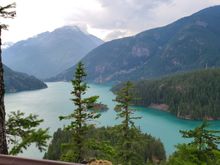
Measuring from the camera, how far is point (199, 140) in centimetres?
1095

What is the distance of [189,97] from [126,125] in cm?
16244

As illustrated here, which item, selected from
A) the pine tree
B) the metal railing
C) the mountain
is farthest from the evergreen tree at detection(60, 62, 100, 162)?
the mountain

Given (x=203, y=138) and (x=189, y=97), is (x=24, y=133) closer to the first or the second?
(x=203, y=138)

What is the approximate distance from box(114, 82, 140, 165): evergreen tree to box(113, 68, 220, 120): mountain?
125912mm

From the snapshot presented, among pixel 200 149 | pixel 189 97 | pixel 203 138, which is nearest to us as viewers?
pixel 200 149

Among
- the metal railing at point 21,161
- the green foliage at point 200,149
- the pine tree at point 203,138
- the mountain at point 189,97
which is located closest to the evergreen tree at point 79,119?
the green foliage at point 200,149

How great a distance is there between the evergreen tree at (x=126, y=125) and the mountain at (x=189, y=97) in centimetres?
12591

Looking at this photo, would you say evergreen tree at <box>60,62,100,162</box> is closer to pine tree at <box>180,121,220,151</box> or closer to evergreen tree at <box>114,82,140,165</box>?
pine tree at <box>180,121,220,151</box>

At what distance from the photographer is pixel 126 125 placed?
71.0 ft

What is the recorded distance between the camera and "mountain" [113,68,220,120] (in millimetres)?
151000

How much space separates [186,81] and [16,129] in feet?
636

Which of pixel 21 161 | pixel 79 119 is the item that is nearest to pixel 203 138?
pixel 79 119

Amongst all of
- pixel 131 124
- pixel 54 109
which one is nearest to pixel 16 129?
pixel 131 124

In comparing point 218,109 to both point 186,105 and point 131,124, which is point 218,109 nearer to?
point 186,105
